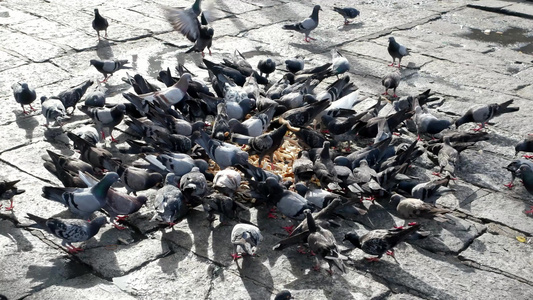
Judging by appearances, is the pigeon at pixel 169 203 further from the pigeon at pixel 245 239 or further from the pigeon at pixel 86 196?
the pigeon at pixel 245 239

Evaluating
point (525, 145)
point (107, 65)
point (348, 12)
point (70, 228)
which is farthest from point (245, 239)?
point (348, 12)

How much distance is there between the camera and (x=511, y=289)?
186 inches

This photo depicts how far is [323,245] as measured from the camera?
4.64 meters

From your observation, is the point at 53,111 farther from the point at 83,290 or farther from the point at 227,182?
the point at 83,290

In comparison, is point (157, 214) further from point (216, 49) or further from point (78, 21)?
point (78, 21)

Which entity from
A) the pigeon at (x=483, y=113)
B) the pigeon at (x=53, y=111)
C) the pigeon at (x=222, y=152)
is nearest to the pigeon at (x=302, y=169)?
the pigeon at (x=222, y=152)

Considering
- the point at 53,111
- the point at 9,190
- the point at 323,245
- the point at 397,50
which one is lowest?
the point at 397,50

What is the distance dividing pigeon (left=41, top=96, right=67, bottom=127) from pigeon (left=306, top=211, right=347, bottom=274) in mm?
3209

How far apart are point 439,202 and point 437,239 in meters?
0.67

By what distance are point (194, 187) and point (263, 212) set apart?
68 cm

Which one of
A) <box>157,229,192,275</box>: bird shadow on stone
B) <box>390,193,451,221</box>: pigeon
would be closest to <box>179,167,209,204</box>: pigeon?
<box>157,229,192,275</box>: bird shadow on stone

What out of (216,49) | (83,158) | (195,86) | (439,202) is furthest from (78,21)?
(439,202)

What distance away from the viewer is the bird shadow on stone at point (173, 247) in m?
4.84

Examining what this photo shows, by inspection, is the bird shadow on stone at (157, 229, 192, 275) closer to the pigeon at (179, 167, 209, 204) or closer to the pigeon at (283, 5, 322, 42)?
the pigeon at (179, 167, 209, 204)
